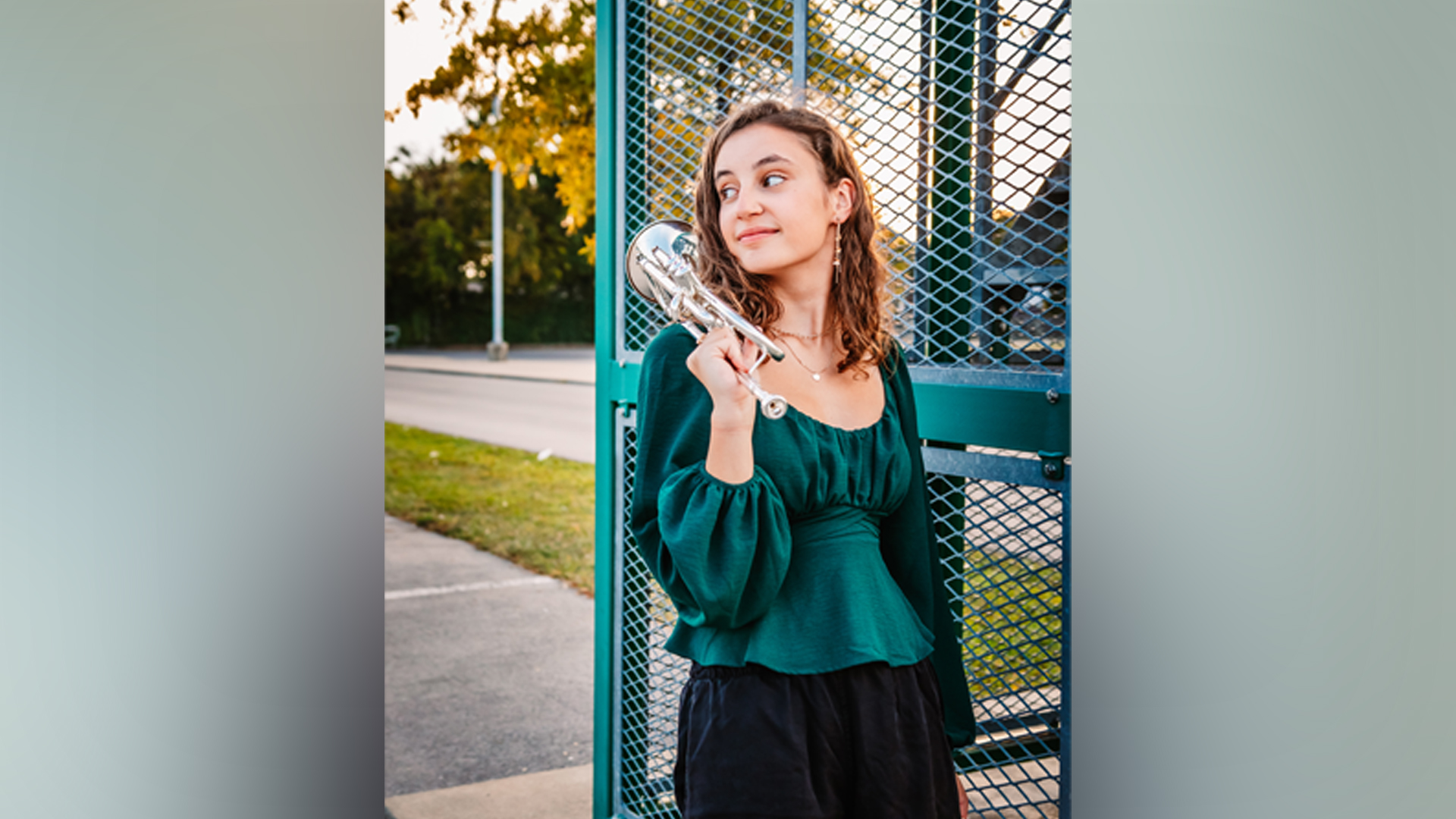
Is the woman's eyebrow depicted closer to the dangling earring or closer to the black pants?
the dangling earring

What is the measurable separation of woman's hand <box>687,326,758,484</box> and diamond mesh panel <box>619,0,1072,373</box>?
75cm

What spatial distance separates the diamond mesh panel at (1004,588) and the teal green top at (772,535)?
473 millimetres

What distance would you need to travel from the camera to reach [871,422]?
1.72 meters

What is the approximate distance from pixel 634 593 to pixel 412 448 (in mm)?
10665

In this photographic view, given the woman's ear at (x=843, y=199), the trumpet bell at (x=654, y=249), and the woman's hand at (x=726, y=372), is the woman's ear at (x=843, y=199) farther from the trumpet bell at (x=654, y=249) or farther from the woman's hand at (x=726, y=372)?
the woman's hand at (x=726, y=372)

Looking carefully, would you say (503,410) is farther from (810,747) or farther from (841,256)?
(810,747)

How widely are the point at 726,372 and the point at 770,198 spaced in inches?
13.5

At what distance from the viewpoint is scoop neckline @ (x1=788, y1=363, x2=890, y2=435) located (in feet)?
5.33

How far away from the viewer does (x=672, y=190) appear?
9.68 feet

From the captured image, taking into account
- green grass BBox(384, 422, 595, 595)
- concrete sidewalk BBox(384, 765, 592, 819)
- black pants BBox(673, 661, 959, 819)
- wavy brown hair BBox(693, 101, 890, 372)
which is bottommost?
concrete sidewalk BBox(384, 765, 592, 819)

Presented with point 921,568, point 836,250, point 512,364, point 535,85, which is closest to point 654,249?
point 836,250

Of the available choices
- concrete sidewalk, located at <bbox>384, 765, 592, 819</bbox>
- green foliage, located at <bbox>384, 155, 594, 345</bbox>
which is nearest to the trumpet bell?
concrete sidewalk, located at <bbox>384, 765, 592, 819</bbox>
